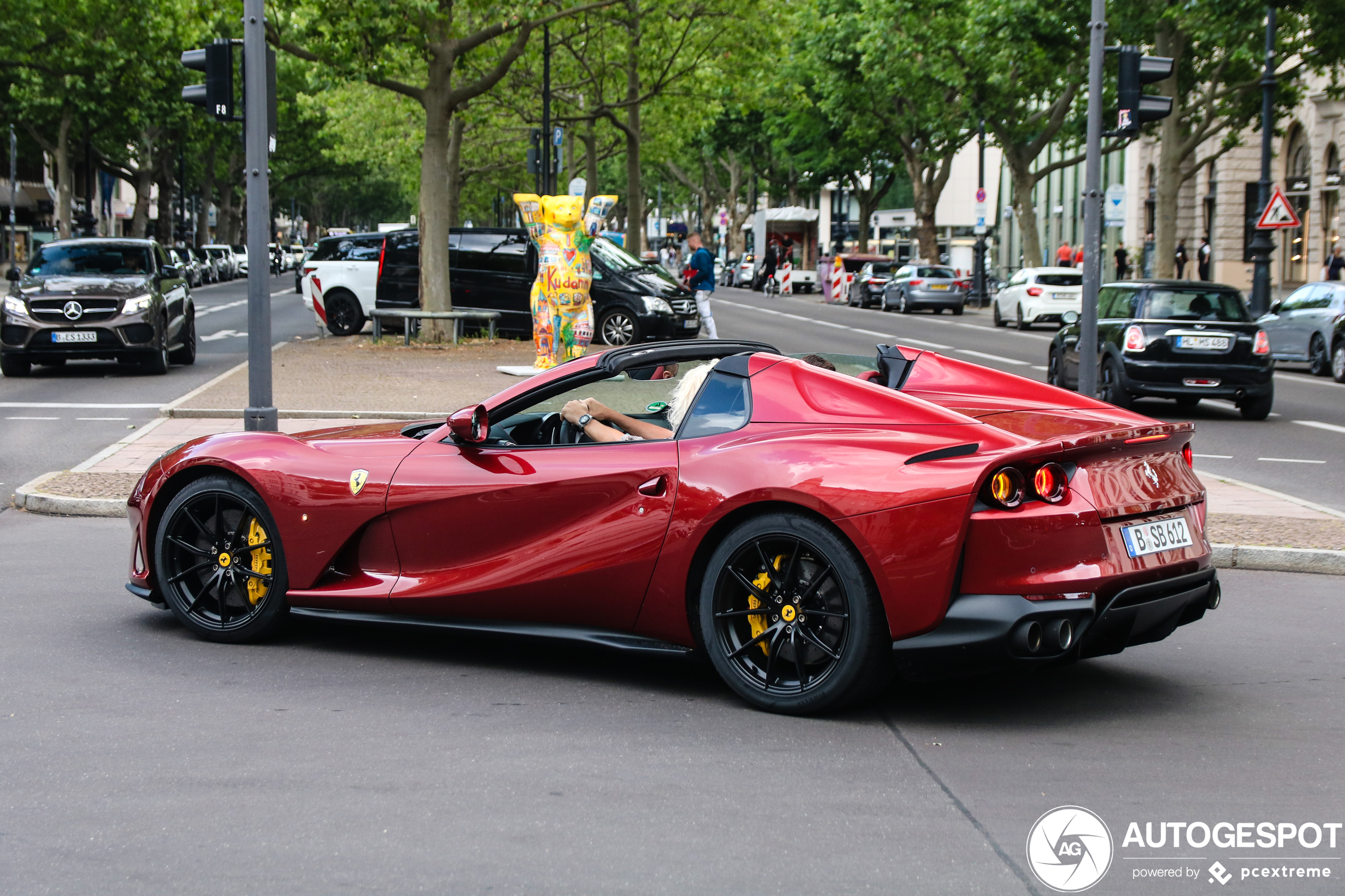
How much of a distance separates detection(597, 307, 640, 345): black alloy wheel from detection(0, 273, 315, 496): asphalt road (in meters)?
5.57

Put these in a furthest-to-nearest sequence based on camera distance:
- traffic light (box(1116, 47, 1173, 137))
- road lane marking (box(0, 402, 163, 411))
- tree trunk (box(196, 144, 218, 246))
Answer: tree trunk (box(196, 144, 218, 246)), road lane marking (box(0, 402, 163, 411)), traffic light (box(1116, 47, 1173, 137))

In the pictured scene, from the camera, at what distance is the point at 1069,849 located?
3.77 m

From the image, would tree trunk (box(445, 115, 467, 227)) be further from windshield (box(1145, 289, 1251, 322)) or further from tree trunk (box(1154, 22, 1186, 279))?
windshield (box(1145, 289, 1251, 322))

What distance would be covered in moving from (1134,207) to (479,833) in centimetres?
5757

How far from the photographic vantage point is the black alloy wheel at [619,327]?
24016 millimetres

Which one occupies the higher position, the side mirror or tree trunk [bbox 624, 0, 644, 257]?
tree trunk [bbox 624, 0, 644, 257]

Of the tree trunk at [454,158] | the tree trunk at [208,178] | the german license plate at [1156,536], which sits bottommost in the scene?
the german license plate at [1156,536]

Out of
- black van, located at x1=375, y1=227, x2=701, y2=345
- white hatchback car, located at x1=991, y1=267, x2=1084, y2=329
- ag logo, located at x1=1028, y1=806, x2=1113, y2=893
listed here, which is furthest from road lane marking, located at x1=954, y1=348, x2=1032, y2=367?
ag logo, located at x1=1028, y1=806, x2=1113, y2=893

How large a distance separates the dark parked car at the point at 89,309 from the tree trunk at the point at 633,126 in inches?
505

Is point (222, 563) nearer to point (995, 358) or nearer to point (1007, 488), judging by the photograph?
point (1007, 488)

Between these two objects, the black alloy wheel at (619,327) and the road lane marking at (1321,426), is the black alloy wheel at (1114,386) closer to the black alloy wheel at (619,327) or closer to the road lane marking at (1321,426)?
the road lane marking at (1321,426)

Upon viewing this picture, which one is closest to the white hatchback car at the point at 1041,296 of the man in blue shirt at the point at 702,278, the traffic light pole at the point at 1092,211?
the man in blue shirt at the point at 702,278

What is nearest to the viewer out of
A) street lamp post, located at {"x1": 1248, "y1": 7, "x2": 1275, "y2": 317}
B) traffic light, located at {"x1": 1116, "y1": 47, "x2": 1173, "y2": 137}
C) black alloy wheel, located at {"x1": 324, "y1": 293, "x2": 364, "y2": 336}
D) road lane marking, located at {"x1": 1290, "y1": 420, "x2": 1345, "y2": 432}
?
traffic light, located at {"x1": 1116, "y1": 47, "x2": 1173, "y2": 137}

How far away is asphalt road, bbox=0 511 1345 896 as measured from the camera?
143 inches
